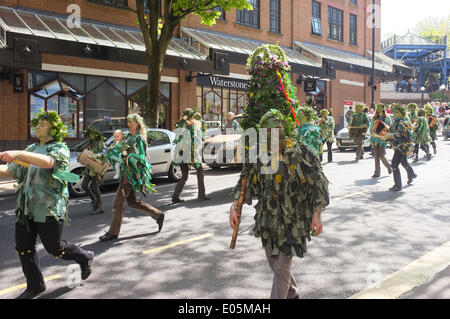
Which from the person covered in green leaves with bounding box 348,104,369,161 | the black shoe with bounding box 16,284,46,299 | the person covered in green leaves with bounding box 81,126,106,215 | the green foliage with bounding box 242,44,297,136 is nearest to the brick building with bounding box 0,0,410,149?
the person covered in green leaves with bounding box 348,104,369,161

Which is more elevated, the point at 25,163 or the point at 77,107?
the point at 77,107

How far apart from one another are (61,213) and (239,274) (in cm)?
195

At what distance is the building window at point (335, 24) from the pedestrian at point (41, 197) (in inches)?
1155

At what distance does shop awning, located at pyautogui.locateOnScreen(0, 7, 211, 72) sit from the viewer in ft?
47.0

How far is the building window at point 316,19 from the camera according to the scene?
2928cm

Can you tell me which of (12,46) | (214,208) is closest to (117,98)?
(12,46)

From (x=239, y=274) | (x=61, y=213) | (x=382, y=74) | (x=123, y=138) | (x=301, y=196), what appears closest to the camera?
(x=301, y=196)

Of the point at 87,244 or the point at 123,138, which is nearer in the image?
the point at 87,244

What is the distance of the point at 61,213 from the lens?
13.6 feet

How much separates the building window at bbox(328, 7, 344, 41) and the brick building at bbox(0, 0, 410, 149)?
8.68 ft

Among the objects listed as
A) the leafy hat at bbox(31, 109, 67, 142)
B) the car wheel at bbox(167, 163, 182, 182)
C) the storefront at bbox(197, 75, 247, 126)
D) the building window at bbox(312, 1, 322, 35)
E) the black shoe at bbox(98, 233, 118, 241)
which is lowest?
the black shoe at bbox(98, 233, 118, 241)

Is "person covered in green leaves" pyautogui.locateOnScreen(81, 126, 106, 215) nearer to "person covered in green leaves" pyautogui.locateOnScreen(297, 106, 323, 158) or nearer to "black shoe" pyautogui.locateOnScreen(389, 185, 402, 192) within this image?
"person covered in green leaves" pyautogui.locateOnScreen(297, 106, 323, 158)

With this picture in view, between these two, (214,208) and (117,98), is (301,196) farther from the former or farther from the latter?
(117,98)

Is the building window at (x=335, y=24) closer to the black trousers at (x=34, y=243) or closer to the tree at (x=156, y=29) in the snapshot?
the tree at (x=156, y=29)
